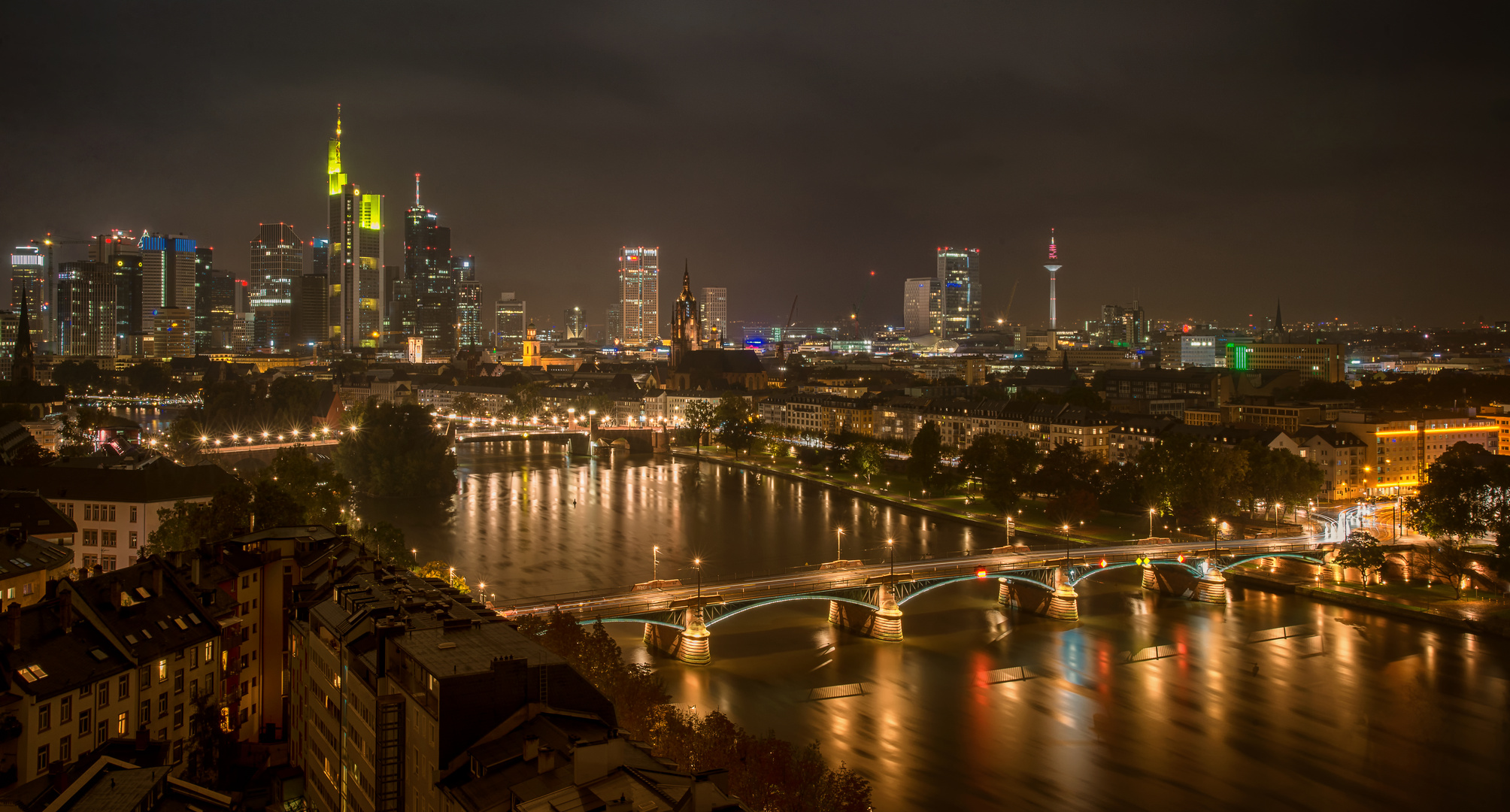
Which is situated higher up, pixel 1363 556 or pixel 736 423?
pixel 736 423

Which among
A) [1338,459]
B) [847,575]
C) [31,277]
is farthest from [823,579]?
[31,277]

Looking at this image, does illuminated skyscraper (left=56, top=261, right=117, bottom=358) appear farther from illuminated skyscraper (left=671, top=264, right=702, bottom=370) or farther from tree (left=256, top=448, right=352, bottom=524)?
tree (left=256, top=448, right=352, bottom=524)

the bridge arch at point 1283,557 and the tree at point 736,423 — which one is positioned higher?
the tree at point 736,423

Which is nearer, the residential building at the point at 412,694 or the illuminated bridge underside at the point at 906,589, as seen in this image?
the residential building at the point at 412,694

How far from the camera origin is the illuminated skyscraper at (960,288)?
4847 inches

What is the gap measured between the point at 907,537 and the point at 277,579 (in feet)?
49.5

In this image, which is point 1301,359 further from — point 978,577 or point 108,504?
point 108,504

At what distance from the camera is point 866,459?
106 ft

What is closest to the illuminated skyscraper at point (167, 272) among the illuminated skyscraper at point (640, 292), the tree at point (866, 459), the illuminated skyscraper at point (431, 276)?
the illuminated skyscraper at point (431, 276)

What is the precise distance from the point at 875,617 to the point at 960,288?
112m

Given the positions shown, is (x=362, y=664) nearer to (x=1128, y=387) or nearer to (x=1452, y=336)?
(x=1128, y=387)

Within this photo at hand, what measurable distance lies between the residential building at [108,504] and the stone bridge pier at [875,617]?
31.1 ft

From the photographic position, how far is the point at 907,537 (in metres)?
23.7

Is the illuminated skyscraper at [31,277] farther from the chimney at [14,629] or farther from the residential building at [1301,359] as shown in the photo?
the chimney at [14,629]
